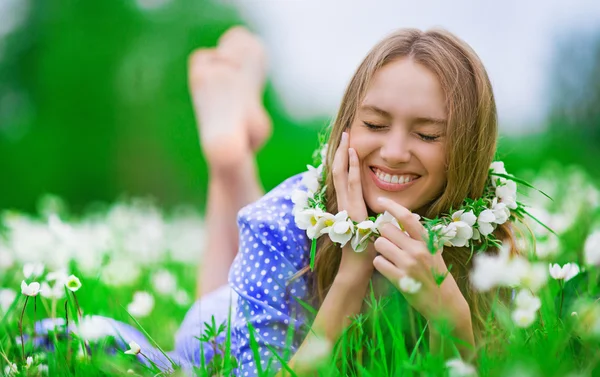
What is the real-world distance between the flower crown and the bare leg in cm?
99

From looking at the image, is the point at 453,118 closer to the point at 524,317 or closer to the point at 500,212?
the point at 500,212

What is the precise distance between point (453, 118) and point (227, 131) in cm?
143

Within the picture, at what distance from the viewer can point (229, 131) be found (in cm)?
292

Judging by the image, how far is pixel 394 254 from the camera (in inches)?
60.3

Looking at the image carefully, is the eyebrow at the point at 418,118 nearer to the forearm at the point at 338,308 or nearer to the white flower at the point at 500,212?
the white flower at the point at 500,212

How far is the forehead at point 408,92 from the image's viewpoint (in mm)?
1656

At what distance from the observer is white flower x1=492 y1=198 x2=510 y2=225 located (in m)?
1.69

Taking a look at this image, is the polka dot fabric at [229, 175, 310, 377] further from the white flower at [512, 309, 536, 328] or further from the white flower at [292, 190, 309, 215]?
the white flower at [512, 309, 536, 328]

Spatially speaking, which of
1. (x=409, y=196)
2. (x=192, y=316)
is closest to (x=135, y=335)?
(x=192, y=316)

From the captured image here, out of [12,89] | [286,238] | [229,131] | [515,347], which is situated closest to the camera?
[515,347]

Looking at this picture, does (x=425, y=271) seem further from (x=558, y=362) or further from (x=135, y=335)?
(x=135, y=335)

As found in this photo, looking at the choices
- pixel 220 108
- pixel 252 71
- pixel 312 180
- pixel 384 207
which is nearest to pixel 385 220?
pixel 384 207

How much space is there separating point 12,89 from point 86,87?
1.69 m

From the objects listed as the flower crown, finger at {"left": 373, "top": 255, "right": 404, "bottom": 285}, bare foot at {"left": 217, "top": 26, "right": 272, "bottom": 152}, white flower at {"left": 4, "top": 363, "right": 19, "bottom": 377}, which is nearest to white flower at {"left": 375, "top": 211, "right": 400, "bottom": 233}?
the flower crown
